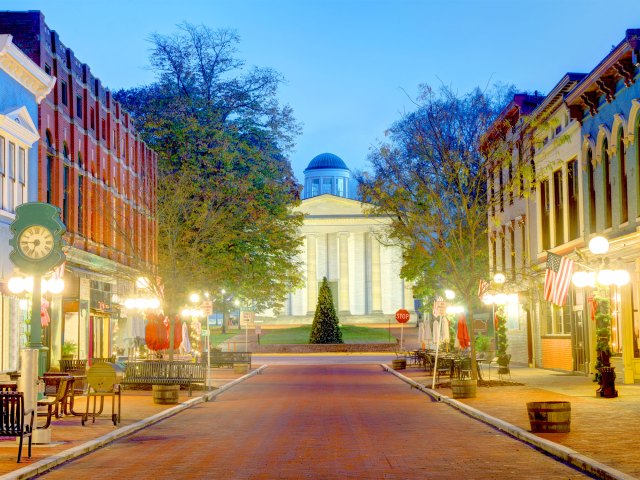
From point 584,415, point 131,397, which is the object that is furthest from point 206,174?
point 584,415

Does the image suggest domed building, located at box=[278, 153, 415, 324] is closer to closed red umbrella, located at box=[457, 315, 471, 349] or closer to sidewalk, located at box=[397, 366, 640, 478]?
closed red umbrella, located at box=[457, 315, 471, 349]

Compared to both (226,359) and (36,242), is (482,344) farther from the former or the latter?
(36,242)

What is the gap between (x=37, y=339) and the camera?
17.9m

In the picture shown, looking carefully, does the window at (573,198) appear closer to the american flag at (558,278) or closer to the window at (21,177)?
the american flag at (558,278)

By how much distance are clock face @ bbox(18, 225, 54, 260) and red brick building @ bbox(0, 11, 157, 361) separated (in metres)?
18.9

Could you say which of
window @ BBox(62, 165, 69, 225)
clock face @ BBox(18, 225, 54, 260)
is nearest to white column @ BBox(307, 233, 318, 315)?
window @ BBox(62, 165, 69, 225)

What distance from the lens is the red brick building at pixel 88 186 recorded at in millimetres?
38500

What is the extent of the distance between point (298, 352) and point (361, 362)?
16.7 meters

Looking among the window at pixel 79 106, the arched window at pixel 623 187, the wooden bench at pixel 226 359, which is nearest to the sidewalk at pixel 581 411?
the arched window at pixel 623 187

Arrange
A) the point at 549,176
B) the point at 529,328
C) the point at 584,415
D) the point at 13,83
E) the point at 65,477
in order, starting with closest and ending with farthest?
1. the point at 65,477
2. the point at 584,415
3. the point at 13,83
4. the point at 549,176
5. the point at 529,328

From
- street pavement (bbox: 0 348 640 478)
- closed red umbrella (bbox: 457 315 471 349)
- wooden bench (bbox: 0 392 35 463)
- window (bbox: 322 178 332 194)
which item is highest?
window (bbox: 322 178 332 194)

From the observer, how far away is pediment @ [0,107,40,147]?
1298 inches

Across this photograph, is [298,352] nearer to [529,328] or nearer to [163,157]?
[163,157]

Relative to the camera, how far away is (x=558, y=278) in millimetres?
30484
